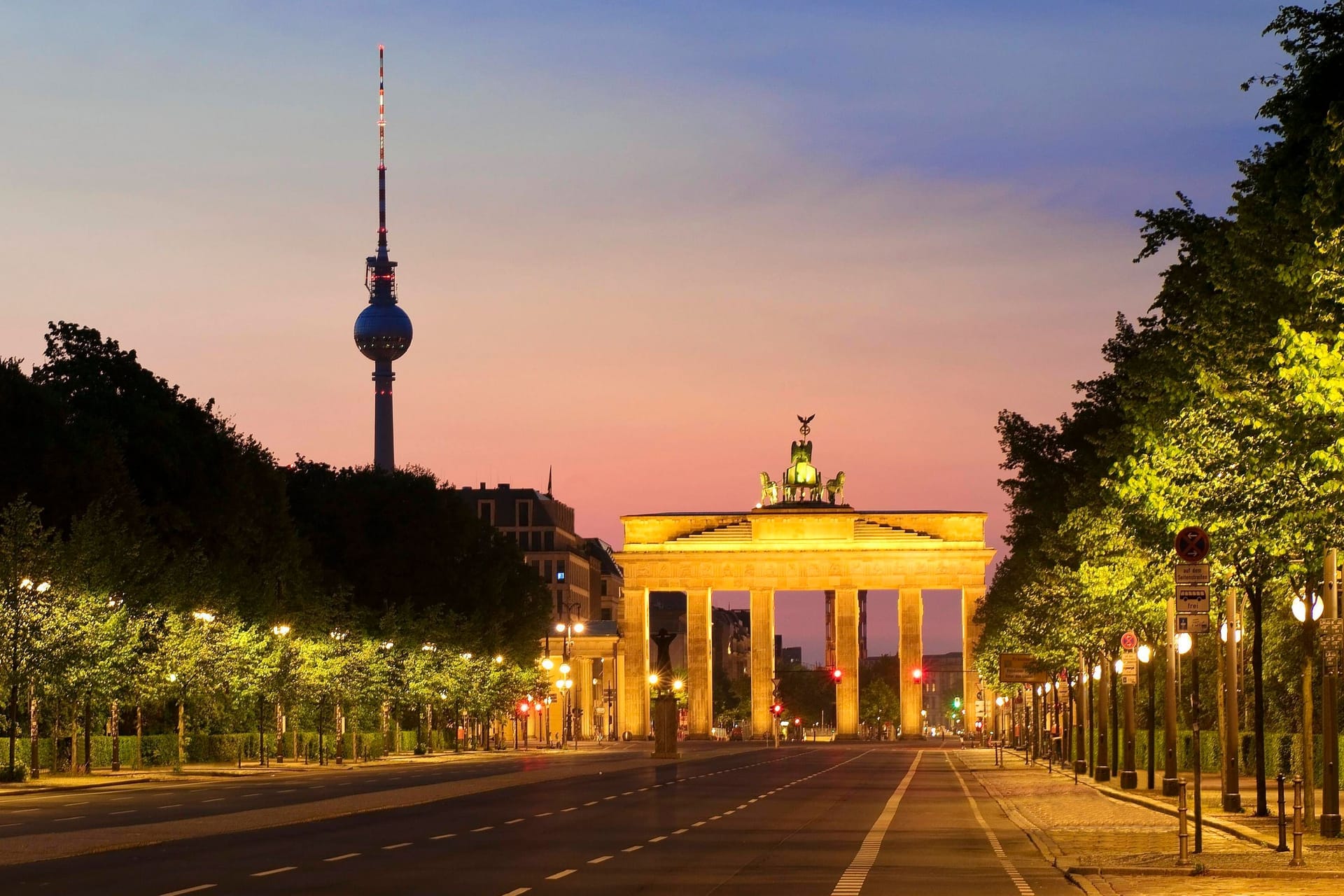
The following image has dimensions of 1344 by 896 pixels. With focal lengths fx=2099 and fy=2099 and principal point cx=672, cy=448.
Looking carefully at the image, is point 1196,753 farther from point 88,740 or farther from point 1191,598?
point 88,740

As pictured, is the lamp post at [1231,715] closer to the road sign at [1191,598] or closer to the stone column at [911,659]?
the road sign at [1191,598]

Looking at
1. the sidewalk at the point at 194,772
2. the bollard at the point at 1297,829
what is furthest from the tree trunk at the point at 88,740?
the bollard at the point at 1297,829

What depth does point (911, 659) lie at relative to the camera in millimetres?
175375

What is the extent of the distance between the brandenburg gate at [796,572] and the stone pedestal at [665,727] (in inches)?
2734

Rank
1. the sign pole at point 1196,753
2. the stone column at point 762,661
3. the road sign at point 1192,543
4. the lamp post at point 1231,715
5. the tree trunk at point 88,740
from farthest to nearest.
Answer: the stone column at point 762,661
the tree trunk at point 88,740
the lamp post at point 1231,715
the sign pole at point 1196,753
the road sign at point 1192,543

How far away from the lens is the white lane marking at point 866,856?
25.8 m

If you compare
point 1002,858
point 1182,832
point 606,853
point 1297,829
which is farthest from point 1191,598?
point 606,853

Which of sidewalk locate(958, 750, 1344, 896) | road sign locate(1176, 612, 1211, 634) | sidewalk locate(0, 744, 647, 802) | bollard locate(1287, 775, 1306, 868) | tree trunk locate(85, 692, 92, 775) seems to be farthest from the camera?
tree trunk locate(85, 692, 92, 775)

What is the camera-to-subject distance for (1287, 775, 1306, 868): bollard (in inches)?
1064

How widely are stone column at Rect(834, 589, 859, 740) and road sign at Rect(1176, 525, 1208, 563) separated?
5853 inches

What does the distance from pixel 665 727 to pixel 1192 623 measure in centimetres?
7802

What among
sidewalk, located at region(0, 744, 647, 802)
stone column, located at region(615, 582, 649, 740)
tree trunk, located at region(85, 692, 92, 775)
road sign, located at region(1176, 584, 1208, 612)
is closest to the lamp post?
road sign, located at region(1176, 584, 1208, 612)

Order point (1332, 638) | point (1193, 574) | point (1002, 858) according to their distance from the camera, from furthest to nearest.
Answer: point (1002, 858), point (1332, 638), point (1193, 574)

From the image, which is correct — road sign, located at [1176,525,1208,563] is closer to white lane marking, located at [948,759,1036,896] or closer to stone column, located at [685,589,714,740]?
white lane marking, located at [948,759,1036,896]
